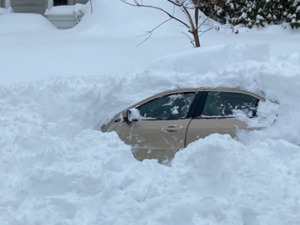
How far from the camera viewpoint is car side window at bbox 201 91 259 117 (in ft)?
22.0

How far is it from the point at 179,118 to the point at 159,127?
0.86ft

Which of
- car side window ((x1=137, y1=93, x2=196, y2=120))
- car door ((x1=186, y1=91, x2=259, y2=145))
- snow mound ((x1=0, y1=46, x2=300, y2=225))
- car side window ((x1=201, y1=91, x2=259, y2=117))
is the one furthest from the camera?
car side window ((x1=137, y1=93, x2=196, y2=120))

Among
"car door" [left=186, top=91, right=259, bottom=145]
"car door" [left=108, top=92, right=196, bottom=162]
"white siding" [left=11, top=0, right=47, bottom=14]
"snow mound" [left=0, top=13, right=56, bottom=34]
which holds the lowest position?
"white siding" [left=11, top=0, right=47, bottom=14]

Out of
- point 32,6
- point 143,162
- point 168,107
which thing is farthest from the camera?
point 32,6

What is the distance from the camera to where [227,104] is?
6.81 meters

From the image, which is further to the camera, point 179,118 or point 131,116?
point 131,116

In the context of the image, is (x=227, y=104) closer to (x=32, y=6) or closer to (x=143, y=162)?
(x=143, y=162)

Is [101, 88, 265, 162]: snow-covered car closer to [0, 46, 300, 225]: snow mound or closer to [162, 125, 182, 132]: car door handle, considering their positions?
[162, 125, 182, 132]: car door handle

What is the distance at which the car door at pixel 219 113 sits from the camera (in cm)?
659

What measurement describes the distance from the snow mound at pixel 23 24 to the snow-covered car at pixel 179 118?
31.0 feet

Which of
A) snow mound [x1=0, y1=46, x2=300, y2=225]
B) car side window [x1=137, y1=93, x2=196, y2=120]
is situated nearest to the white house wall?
snow mound [x1=0, y1=46, x2=300, y2=225]

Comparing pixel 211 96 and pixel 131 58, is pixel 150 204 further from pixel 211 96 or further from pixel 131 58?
pixel 131 58

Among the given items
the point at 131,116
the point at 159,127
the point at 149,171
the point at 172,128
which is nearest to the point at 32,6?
the point at 131,116

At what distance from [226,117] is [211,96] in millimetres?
368
